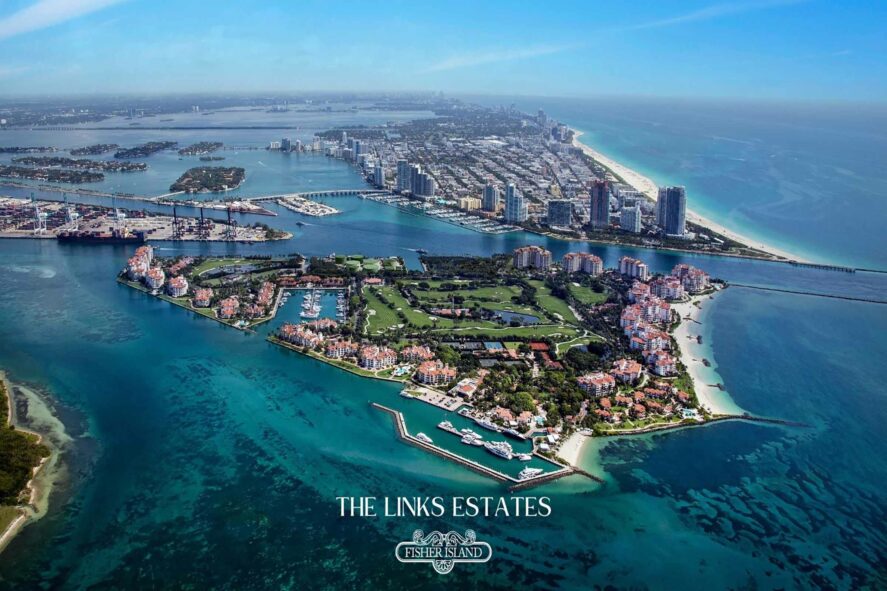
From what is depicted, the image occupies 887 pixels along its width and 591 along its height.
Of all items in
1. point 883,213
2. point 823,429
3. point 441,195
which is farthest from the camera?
point 441,195

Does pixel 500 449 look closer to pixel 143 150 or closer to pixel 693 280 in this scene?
pixel 693 280

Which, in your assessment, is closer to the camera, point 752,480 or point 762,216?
point 752,480

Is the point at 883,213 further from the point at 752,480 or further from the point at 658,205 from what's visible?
the point at 752,480

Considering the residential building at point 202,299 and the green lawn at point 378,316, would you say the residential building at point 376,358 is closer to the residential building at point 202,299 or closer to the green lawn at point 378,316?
the green lawn at point 378,316

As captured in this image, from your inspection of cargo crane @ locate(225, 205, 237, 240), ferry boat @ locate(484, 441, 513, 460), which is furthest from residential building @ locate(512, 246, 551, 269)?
ferry boat @ locate(484, 441, 513, 460)

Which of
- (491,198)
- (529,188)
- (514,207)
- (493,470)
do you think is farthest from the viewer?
(529,188)

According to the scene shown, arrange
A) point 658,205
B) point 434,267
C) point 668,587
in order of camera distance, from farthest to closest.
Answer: point 658,205
point 434,267
point 668,587

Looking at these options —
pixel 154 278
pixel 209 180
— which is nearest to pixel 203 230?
pixel 154 278

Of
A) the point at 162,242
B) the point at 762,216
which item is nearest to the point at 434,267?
the point at 162,242

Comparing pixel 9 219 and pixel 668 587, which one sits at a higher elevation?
pixel 9 219
